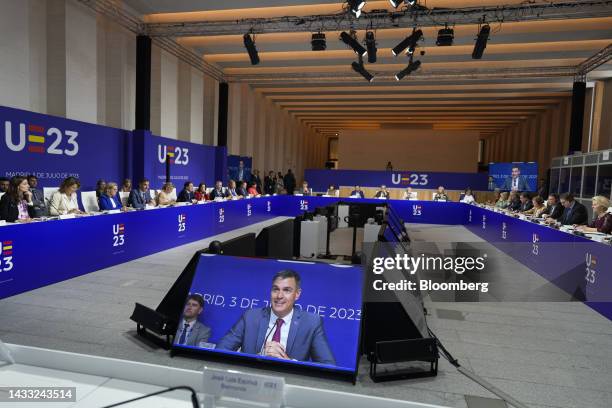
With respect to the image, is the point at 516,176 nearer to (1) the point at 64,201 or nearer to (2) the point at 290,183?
(2) the point at 290,183

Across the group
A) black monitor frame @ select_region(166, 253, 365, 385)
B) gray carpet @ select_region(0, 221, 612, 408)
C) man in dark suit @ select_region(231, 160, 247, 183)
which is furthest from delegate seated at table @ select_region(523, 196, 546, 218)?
man in dark suit @ select_region(231, 160, 247, 183)

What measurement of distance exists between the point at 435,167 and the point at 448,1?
1245 cm

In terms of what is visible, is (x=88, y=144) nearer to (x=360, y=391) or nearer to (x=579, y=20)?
(x=360, y=391)

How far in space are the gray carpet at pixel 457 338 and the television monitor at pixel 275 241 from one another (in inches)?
49.8

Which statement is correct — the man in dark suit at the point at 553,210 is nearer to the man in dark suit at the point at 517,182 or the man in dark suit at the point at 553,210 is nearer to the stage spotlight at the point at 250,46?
the man in dark suit at the point at 517,182

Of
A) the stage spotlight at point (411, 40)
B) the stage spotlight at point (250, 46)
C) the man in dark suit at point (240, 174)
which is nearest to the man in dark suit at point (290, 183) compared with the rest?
the man in dark suit at point (240, 174)

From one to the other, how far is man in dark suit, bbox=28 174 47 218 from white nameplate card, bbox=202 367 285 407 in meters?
5.45

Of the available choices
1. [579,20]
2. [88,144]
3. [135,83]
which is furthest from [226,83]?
[579,20]

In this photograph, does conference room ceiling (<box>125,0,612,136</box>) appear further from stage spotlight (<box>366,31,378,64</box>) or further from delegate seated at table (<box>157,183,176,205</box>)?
delegate seated at table (<box>157,183,176,205</box>)

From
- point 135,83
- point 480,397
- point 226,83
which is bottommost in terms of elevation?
point 480,397

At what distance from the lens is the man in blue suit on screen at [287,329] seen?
239cm

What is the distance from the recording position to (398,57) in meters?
10.8

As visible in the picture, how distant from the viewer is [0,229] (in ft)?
12.7

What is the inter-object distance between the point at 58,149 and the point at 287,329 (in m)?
6.52
